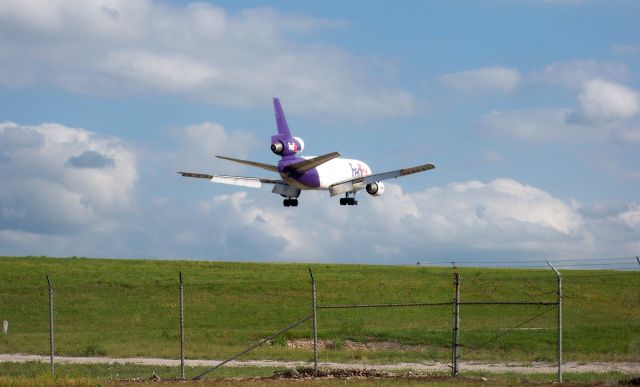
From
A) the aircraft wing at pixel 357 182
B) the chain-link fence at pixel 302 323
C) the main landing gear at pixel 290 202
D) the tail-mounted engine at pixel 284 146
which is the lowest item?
the chain-link fence at pixel 302 323

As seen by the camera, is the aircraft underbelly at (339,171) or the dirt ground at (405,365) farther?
the aircraft underbelly at (339,171)

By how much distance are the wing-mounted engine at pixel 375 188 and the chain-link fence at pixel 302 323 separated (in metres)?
4.65

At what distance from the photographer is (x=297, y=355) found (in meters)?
30.8

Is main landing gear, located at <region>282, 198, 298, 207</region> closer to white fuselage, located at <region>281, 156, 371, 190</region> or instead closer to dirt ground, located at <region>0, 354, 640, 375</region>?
white fuselage, located at <region>281, 156, 371, 190</region>

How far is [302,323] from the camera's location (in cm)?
4059

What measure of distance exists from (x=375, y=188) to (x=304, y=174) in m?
5.92

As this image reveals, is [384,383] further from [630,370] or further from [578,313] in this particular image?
[578,313]

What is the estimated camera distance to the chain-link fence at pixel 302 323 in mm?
26312

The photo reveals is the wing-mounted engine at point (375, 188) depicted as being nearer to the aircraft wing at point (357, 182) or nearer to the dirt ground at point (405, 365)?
the aircraft wing at point (357, 182)

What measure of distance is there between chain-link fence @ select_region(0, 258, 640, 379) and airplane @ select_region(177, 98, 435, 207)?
473cm

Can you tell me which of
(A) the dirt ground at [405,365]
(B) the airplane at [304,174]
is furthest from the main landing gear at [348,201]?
(A) the dirt ground at [405,365]

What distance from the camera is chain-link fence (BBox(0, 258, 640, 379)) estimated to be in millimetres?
26312

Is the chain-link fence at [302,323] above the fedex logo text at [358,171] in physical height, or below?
below

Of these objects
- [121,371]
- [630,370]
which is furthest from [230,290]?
[630,370]
